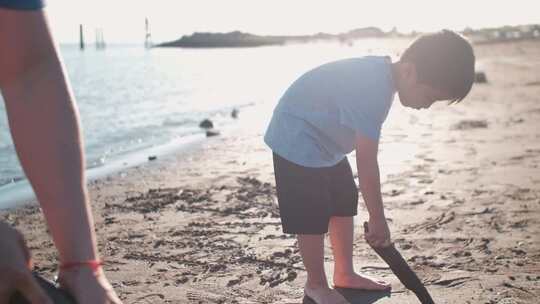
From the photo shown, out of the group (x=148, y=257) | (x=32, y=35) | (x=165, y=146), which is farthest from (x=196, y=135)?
(x=32, y=35)

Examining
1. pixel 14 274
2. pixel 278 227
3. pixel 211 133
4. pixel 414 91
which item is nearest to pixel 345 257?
pixel 414 91

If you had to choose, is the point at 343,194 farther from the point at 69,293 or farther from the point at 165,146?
the point at 165,146

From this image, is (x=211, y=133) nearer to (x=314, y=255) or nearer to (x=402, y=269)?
(x=314, y=255)

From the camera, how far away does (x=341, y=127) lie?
3164 mm

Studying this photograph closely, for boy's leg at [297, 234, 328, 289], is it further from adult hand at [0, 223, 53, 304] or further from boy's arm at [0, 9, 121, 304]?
adult hand at [0, 223, 53, 304]

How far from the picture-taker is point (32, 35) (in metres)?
1.00

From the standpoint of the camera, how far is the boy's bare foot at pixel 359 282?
3.50m

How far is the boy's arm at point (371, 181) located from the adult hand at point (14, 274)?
7.32 ft

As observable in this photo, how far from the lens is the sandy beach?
3600 millimetres

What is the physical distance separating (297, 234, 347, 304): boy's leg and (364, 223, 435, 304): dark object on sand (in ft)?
0.90

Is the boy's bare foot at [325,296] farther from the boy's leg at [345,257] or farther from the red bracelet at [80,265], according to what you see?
the red bracelet at [80,265]

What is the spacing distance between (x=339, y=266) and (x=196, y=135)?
8800 mm

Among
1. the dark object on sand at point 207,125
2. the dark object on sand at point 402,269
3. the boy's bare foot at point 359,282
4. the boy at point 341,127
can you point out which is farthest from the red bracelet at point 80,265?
the dark object on sand at point 207,125

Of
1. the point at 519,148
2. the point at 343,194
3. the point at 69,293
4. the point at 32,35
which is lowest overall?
the point at 519,148
